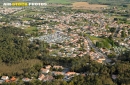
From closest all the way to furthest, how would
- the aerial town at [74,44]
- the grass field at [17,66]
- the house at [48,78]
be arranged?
1. the house at [48,78]
2. the aerial town at [74,44]
3. the grass field at [17,66]

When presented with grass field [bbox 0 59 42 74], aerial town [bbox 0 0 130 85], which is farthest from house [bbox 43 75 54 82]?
grass field [bbox 0 59 42 74]

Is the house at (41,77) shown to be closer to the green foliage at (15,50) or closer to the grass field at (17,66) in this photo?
the grass field at (17,66)

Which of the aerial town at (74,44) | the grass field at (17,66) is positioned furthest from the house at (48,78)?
the grass field at (17,66)

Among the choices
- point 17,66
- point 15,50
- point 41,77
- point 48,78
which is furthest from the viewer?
point 15,50

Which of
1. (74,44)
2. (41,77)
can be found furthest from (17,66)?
(74,44)

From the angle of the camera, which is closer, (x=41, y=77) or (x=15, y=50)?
(x=41, y=77)

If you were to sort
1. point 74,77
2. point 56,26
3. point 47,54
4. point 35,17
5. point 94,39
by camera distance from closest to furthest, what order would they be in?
point 74,77
point 47,54
point 94,39
point 56,26
point 35,17

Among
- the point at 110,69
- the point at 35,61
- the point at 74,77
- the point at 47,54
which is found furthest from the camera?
the point at 47,54

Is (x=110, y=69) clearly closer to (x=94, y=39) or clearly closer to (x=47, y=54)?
(x=47, y=54)

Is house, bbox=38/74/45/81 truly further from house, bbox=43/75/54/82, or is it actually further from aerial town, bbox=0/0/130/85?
house, bbox=43/75/54/82

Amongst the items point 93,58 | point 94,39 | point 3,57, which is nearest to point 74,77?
→ point 93,58

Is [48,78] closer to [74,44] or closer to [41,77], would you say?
[41,77]
